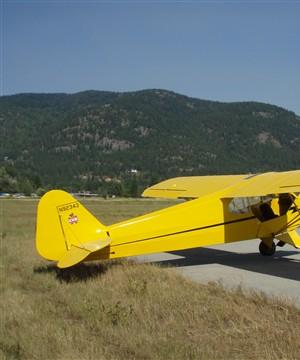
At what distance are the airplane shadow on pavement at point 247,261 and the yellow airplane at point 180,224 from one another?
1.51 ft

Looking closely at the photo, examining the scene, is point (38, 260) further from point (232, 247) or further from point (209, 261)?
point (232, 247)

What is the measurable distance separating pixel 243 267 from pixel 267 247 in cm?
167

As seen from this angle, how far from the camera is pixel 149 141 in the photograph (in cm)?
16788

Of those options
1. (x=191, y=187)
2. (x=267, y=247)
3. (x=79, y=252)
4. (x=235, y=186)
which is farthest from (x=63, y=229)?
(x=191, y=187)

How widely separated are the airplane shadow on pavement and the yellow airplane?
0.46 meters

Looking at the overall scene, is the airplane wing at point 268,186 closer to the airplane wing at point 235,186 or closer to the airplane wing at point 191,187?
the airplane wing at point 235,186

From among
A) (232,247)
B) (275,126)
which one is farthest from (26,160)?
(232,247)

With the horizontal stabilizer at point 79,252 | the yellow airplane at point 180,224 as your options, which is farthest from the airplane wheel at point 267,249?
the horizontal stabilizer at point 79,252

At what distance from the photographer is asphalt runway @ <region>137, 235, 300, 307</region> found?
Answer: 9.20 metres

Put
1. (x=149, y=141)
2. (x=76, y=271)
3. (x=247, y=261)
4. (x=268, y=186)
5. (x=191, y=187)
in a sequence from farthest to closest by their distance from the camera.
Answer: (x=149, y=141), (x=191, y=187), (x=247, y=261), (x=268, y=186), (x=76, y=271)

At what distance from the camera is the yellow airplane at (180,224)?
9.45 metres

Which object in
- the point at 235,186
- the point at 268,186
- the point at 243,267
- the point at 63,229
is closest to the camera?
the point at 63,229

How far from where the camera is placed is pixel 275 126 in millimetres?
173000

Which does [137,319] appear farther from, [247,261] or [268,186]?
[247,261]
